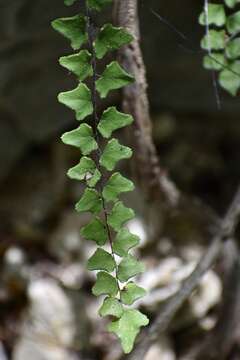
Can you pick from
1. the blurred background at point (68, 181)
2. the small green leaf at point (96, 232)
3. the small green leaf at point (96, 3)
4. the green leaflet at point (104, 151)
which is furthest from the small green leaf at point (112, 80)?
the blurred background at point (68, 181)

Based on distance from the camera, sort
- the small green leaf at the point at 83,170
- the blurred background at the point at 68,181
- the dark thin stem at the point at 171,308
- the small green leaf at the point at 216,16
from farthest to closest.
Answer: the blurred background at the point at 68,181, the dark thin stem at the point at 171,308, the small green leaf at the point at 216,16, the small green leaf at the point at 83,170

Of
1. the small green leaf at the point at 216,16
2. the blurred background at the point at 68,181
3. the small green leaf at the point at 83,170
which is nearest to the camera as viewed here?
the small green leaf at the point at 83,170

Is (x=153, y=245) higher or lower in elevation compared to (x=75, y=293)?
higher

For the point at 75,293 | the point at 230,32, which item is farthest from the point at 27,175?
the point at 230,32

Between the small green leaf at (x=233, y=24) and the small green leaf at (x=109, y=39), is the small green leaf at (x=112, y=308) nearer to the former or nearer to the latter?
the small green leaf at (x=109, y=39)

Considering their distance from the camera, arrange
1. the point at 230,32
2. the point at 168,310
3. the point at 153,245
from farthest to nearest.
Answer: the point at 153,245
the point at 168,310
the point at 230,32

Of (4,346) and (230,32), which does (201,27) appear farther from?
(4,346)
